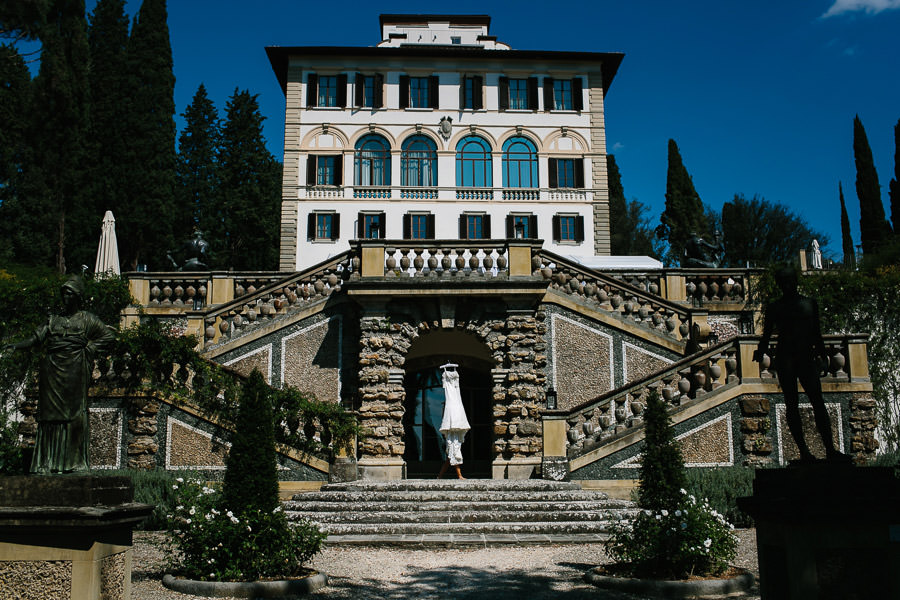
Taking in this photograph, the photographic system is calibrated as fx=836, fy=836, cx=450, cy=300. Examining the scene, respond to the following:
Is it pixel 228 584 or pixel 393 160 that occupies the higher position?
pixel 393 160

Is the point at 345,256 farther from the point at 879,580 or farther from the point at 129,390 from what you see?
the point at 879,580

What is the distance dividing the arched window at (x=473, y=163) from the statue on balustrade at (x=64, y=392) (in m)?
34.5

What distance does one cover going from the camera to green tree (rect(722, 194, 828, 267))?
2191 inches

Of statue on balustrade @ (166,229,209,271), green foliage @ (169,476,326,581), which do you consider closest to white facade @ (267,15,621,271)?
statue on balustrade @ (166,229,209,271)

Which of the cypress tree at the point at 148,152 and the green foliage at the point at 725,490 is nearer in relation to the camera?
the green foliage at the point at 725,490

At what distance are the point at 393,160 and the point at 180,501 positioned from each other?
107 ft

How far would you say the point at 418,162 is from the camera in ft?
136

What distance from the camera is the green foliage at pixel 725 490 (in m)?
12.9

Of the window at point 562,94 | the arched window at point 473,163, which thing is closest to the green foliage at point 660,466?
the arched window at point 473,163

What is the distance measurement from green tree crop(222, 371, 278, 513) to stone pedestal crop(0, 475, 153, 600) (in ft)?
8.73

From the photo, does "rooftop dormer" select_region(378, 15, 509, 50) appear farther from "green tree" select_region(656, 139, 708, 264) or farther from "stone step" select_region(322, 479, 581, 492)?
"stone step" select_region(322, 479, 581, 492)

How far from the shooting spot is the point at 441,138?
41.5 meters

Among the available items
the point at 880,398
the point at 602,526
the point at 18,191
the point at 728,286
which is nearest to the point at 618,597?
the point at 602,526

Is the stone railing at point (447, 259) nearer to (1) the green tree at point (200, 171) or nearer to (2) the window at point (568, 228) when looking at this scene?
(2) the window at point (568, 228)
